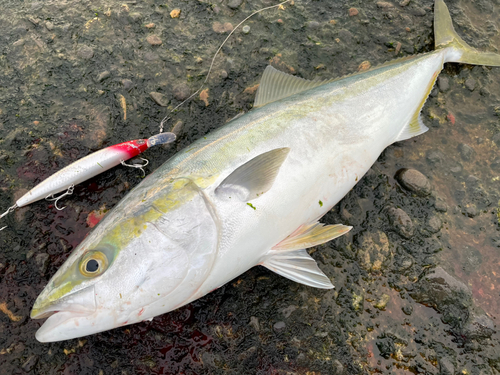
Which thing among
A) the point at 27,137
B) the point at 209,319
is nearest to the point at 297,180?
the point at 209,319

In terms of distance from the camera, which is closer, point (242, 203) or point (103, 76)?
point (242, 203)

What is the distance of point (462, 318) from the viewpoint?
2.29 m

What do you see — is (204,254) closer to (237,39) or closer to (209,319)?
(209,319)

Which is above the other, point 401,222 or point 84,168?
point 84,168

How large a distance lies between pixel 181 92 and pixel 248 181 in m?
1.23

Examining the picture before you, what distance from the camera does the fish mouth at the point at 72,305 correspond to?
1.63 meters

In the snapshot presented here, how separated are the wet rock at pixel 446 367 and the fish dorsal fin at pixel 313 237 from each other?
3.77 feet

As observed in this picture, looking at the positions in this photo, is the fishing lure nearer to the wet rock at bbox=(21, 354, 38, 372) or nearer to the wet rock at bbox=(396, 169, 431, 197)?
the wet rock at bbox=(21, 354, 38, 372)

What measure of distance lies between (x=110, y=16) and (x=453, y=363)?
3.85 meters

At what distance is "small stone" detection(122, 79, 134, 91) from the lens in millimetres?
2686

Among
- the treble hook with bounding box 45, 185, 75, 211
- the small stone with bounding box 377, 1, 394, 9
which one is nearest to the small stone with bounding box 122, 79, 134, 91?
the treble hook with bounding box 45, 185, 75, 211

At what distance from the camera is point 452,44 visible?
2.86 m

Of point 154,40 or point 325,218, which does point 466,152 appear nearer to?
point 325,218

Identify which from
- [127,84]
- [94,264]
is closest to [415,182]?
[94,264]
